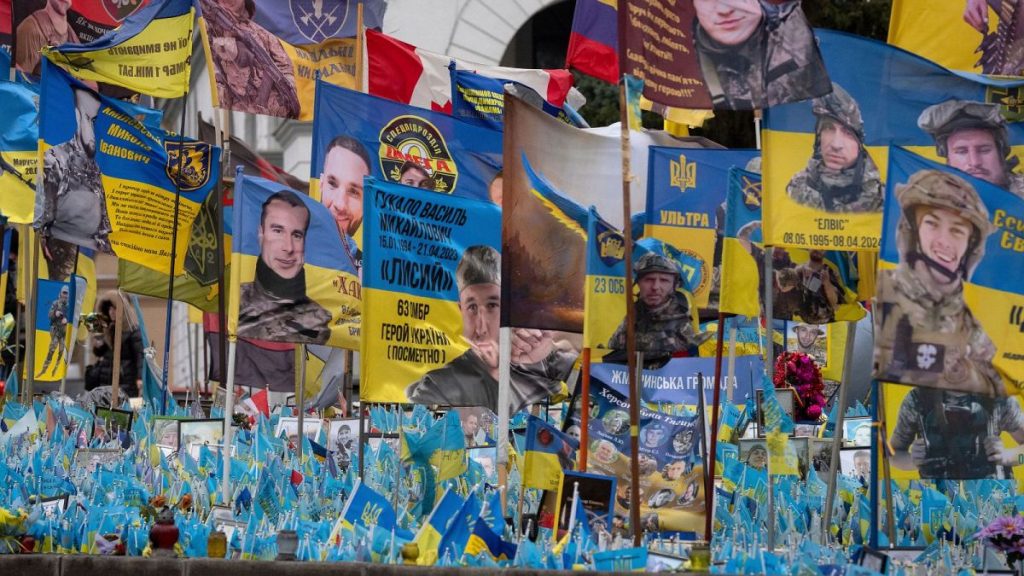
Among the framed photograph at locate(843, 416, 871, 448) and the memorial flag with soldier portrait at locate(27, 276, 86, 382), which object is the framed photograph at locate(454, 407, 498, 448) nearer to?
the framed photograph at locate(843, 416, 871, 448)

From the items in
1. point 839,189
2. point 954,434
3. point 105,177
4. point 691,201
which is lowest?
point 954,434

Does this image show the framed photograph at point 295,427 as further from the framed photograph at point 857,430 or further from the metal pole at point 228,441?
the framed photograph at point 857,430

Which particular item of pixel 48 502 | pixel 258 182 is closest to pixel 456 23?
pixel 258 182

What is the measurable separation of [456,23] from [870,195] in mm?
18765

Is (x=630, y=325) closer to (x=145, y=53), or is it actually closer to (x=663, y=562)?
(x=663, y=562)

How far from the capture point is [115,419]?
582 inches

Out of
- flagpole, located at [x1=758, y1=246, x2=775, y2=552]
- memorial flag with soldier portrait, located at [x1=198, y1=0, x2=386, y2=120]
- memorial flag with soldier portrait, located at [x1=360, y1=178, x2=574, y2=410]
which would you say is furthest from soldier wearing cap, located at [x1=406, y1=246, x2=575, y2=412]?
memorial flag with soldier portrait, located at [x1=198, y1=0, x2=386, y2=120]

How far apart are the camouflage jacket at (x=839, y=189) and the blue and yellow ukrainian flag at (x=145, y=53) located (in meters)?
6.70

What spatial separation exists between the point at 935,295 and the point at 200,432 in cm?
664

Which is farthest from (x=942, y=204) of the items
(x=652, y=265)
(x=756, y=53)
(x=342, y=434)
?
(x=342, y=434)

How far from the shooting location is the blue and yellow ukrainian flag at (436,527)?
9.62 metres

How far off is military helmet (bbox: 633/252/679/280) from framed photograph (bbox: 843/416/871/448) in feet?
11.3

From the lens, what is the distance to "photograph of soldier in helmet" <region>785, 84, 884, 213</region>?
1027 centimetres

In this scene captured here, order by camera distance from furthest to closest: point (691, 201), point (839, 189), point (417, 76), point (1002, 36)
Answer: point (417, 76) → point (691, 201) → point (1002, 36) → point (839, 189)
